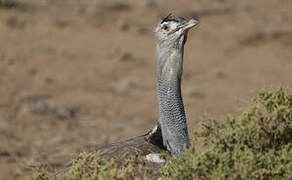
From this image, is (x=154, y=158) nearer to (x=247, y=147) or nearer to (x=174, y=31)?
(x=247, y=147)

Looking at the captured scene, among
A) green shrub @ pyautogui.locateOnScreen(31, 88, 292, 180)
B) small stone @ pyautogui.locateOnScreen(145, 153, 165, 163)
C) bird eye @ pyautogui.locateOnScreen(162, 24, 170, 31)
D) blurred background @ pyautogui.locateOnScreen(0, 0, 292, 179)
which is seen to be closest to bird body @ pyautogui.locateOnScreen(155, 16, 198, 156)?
bird eye @ pyautogui.locateOnScreen(162, 24, 170, 31)

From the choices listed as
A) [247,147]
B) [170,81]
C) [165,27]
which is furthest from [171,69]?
[247,147]

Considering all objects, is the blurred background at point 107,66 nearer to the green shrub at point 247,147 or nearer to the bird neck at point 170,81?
the bird neck at point 170,81

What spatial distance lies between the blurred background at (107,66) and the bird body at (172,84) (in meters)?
1.97

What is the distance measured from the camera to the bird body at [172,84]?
347 centimetres

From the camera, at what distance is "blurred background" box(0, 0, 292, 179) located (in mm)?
6762

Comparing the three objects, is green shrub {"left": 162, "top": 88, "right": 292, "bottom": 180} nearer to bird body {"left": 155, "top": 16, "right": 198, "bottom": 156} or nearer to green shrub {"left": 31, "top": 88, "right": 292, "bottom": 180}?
green shrub {"left": 31, "top": 88, "right": 292, "bottom": 180}

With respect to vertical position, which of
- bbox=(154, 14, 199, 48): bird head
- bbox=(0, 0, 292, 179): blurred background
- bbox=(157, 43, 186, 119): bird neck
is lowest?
bbox=(0, 0, 292, 179): blurred background

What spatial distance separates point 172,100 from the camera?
3.52 metres

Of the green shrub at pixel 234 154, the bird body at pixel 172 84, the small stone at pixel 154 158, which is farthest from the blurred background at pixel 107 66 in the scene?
the green shrub at pixel 234 154

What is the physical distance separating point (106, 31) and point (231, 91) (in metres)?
3.37

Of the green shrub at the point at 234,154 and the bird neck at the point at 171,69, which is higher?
the bird neck at the point at 171,69

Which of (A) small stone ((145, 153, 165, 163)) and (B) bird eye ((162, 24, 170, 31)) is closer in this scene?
(A) small stone ((145, 153, 165, 163))

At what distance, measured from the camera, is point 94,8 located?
11.6 metres
